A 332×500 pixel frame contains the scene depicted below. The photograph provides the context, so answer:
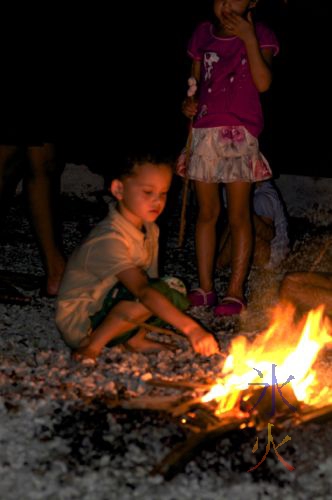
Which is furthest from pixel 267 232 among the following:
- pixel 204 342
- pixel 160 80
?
pixel 204 342

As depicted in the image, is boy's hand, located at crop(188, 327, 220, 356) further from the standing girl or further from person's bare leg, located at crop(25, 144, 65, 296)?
person's bare leg, located at crop(25, 144, 65, 296)

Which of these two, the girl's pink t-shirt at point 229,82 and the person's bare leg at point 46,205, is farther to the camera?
the person's bare leg at point 46,205

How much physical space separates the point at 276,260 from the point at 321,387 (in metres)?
2.38

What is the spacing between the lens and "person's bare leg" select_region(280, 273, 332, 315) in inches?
164

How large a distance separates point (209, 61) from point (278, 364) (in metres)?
1.95

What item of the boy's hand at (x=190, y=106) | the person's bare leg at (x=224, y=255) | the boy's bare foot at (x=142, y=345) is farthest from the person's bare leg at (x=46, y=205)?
the person's bare leg at (x=224, y=255)

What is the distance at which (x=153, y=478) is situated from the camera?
102 inches

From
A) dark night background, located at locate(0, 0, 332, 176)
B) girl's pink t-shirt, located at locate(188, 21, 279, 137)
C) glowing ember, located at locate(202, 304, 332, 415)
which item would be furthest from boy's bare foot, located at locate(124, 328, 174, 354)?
dark night background, located at locate(0, 0, 332, 176)

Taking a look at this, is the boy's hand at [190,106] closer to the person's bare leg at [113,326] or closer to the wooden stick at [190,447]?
the person's bare leg at [113,326]

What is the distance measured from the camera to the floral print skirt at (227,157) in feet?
14.1

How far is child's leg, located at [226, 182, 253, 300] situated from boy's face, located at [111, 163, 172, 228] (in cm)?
86

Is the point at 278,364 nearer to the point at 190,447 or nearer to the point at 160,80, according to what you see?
the point at 190,447

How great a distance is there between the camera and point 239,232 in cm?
443

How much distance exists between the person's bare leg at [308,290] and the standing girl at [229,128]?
1.01 feet
